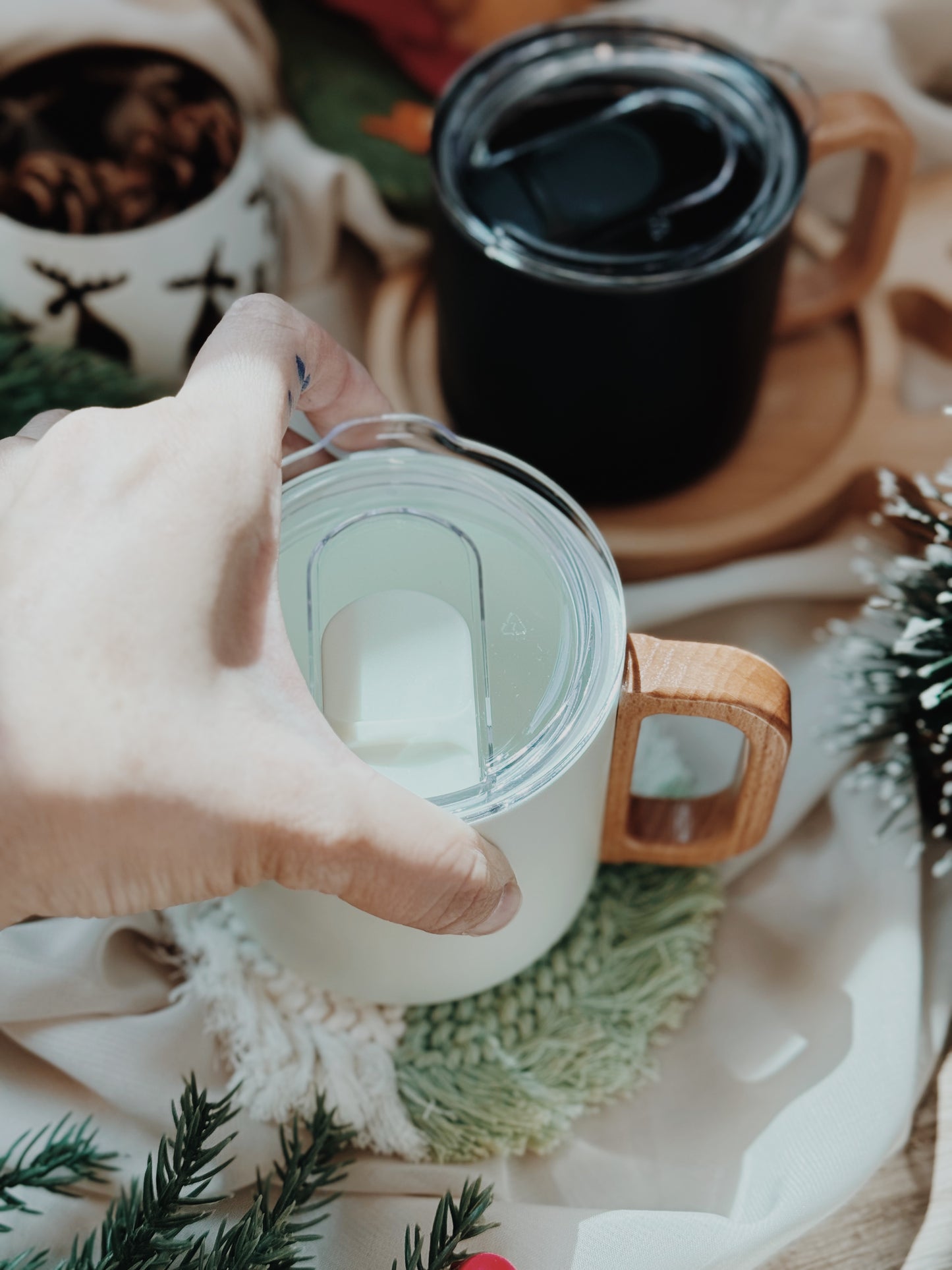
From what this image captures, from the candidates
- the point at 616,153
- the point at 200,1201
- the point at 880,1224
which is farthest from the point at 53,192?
the point at 880,1224

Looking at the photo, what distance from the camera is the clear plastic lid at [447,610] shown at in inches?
17.1

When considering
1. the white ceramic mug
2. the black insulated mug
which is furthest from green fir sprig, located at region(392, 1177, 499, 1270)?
the white ceramic mug

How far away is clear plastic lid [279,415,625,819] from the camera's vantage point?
433 millimetres

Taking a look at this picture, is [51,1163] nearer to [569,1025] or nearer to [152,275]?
[569,1025]

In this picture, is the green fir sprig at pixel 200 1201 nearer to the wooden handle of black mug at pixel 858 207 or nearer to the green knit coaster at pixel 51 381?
the green knit coaster at pixel 51 381

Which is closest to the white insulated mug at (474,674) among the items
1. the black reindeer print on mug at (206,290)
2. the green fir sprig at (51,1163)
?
the green fir sprig at (51,1163)

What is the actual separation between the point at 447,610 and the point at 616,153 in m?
0.28

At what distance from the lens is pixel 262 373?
399mm

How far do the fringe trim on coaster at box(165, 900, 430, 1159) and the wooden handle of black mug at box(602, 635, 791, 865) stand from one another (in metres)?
0.14

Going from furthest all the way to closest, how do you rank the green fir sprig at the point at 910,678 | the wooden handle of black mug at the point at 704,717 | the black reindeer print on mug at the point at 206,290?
the black reindeer print on mug at the point at 206,290
the green fir sprig at the point at 910,678
the wooden handle of black mug at the point at 704,717

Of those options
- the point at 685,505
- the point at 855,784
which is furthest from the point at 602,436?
the point at 855,784

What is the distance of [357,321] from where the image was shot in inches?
31.5

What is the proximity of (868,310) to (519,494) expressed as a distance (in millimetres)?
381

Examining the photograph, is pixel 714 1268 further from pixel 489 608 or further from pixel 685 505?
pixel 685 505
